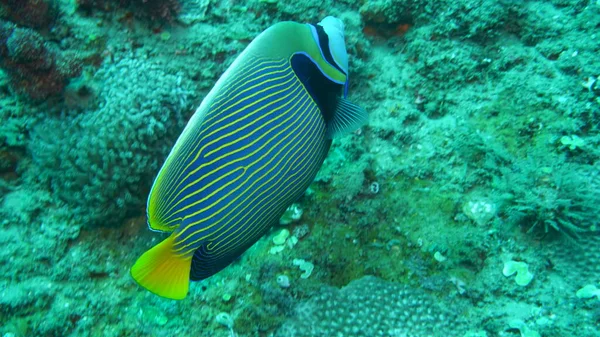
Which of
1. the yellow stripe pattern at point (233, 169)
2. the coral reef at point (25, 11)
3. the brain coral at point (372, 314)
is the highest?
the coral reef at point (25, 11)

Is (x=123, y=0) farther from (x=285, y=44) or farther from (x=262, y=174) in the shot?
(x=262, y=174)

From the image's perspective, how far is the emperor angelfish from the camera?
5.45 ft

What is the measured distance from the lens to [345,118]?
2.26m

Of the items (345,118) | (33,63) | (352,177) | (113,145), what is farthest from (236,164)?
(33,63)

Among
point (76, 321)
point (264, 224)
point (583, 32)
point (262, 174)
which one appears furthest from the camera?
point (583, 32)

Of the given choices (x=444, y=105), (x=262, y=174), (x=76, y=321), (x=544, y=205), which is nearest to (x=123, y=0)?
(x=262, y=174)

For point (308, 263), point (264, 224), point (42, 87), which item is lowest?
point (308, 263)

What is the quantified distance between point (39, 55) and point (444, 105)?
140 inches

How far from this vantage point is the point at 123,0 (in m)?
3.19

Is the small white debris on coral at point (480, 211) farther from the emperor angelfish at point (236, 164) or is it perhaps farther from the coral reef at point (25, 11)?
the coral reef at point (25, 11)

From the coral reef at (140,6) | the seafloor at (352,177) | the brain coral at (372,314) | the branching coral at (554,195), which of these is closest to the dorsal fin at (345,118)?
the seafloor at (352,177)

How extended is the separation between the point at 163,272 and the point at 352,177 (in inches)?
68.2

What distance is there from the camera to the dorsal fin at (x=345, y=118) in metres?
2.25

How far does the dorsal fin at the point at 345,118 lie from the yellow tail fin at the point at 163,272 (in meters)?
1.18
